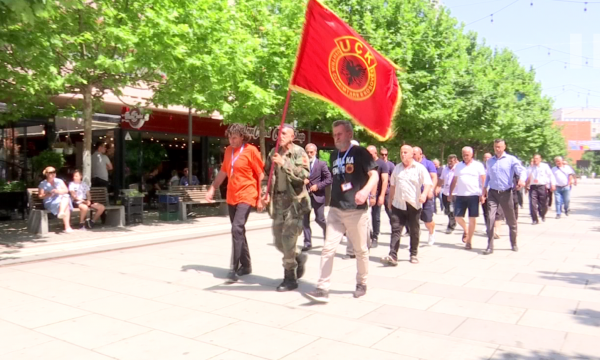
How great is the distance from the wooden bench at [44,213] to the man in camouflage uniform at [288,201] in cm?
668

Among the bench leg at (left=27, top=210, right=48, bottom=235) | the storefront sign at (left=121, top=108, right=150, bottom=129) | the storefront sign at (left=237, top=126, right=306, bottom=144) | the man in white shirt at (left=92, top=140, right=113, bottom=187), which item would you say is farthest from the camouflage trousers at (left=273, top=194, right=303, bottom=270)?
the storefront sign at (left=237, top=126, right=306, bottom=144)

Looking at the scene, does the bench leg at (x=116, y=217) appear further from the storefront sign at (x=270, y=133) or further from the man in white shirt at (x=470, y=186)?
the storefront sign at (x=270, y=133)

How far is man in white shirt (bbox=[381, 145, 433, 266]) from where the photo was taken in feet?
24.8

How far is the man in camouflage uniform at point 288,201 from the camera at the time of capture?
586 cm

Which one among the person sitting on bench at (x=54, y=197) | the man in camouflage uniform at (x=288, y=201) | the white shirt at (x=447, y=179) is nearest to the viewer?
the man in camouflage uniform at (x=288, y=201)

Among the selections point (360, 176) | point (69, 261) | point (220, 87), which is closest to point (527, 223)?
point (220, 87)

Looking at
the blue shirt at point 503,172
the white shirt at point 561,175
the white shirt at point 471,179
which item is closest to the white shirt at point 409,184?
the white shirt at point 471,179

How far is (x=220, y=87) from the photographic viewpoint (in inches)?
473

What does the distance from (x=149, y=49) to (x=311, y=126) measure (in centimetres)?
1476

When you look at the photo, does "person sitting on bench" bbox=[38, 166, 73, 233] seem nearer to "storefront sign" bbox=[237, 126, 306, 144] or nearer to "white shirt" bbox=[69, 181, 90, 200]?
"white shirt" bbox=[69, 181, 90, 200]

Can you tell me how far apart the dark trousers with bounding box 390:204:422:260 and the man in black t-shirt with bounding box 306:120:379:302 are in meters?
2.02

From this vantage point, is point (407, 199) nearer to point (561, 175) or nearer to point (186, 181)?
point (561, 175)

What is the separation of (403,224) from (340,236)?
2.50 metres

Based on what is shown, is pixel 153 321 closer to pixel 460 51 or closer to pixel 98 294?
pixel 98 294
